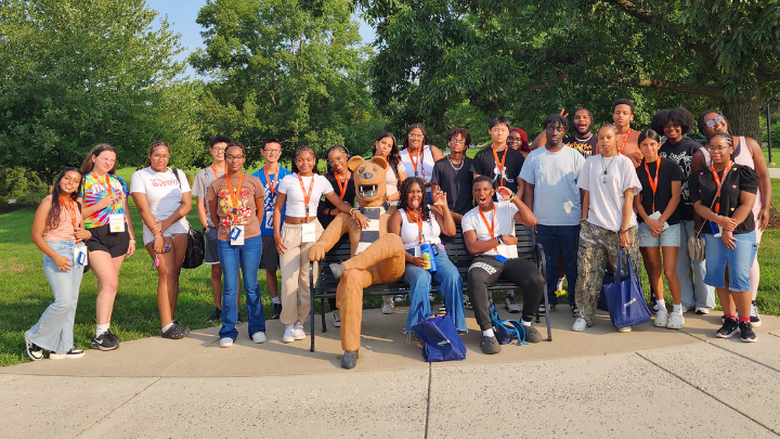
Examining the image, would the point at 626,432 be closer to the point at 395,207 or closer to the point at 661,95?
the point at 395,207

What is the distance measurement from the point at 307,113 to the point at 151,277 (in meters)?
23.5

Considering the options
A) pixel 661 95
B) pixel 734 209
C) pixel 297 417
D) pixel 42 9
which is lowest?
pixel 297 417

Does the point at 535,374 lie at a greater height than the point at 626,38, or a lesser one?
lesser

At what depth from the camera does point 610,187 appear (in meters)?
5.48

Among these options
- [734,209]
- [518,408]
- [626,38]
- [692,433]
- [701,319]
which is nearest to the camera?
[692,433]

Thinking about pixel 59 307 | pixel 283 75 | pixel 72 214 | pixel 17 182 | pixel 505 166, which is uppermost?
pixel 283 75

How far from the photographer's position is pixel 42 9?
2389 centimetres

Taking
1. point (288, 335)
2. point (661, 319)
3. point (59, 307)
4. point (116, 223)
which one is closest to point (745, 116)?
point (661, 319)

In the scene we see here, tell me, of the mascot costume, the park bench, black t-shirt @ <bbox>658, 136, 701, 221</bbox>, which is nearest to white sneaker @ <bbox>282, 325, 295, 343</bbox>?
the park bench

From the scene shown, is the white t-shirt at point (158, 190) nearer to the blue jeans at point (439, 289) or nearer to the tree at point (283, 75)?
the blue jeans at point (439, 289)

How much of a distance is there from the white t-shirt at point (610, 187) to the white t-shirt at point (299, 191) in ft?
8.41

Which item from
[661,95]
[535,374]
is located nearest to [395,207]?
[535,374]

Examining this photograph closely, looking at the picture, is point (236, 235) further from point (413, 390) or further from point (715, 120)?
point (715, 120)

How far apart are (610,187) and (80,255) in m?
4.89
